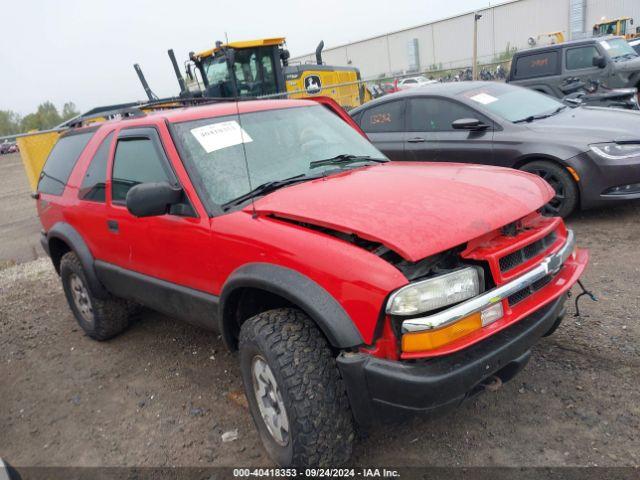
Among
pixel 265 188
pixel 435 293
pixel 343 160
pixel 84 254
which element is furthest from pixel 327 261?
pixel 84 254

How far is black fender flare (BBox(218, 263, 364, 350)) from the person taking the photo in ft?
6.89

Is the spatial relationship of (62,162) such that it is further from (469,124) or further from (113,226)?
(469,124)

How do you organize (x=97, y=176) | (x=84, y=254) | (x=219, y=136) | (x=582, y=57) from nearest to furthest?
(x=219, y=136), (x=97, y=176), (x=84, y=254), (x=582, y=57)

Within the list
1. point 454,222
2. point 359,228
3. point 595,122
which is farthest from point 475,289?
point 595,122

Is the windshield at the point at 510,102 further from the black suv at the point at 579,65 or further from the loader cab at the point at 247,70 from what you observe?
the loader cab at the point at 247,70

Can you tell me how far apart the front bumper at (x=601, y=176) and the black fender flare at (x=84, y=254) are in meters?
4.65

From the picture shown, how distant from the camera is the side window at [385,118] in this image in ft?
21.7

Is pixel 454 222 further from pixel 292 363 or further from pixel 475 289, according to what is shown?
pixel 292 363

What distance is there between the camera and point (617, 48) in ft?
35.0

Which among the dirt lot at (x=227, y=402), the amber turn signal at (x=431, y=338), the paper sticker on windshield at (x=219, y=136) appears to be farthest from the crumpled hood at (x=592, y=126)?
the amber turn signal at (x=431, y=338)

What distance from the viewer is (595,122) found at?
548cm

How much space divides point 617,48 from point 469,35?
157 feet

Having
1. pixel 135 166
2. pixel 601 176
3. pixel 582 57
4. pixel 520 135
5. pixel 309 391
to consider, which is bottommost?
pixel 601 176

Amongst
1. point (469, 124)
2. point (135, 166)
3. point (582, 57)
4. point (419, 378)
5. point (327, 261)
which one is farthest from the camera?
point (582, 57)
